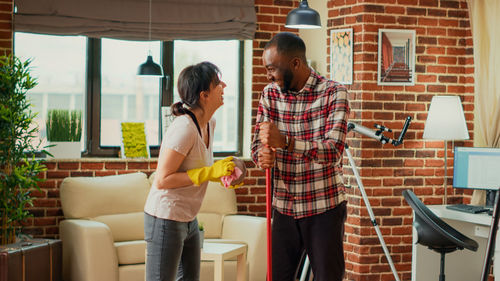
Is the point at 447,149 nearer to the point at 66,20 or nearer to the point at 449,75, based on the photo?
the point at 449,75

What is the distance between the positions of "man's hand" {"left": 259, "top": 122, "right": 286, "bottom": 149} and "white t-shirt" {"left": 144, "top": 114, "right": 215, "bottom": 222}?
588 millimetres

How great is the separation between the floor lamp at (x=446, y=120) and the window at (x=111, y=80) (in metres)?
1.99

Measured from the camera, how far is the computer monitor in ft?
16.2

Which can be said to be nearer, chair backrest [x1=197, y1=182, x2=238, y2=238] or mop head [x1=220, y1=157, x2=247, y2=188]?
mop head [x1=220, y1=157, x2=247, y2=188]

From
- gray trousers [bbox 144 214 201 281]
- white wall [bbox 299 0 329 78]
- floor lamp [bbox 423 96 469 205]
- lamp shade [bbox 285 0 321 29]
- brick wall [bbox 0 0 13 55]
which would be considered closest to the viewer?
gray trousers [bbox 144 214 201 281]

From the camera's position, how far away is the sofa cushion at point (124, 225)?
5.49 metres

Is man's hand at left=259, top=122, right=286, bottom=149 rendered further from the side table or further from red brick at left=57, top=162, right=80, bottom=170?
red brick at left=57, top=162, right=80, bottom=170

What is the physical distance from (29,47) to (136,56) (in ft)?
3.03

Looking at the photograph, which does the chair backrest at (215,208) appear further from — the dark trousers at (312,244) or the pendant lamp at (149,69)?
the dark trousers at (312,244)

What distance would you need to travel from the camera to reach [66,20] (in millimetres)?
5777

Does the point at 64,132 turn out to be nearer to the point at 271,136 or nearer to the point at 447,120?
the point at 447,120

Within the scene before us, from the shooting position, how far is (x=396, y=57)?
5.48m

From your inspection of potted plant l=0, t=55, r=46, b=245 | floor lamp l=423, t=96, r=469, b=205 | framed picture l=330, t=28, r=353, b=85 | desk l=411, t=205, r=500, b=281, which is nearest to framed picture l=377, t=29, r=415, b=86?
framed picture l=330, t=28, r=353, b=85

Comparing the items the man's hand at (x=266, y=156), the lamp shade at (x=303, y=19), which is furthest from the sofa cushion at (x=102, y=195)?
the man's hand at (x=266, y=156)
